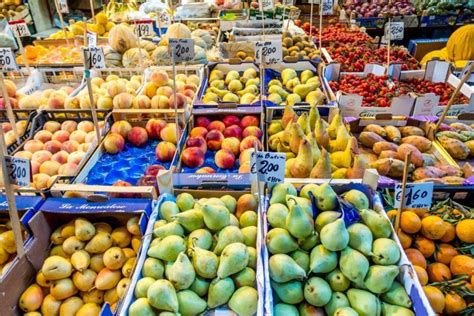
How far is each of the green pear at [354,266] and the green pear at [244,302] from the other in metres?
0.32

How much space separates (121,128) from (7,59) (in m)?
0.87

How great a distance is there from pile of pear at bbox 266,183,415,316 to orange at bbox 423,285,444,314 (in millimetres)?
260

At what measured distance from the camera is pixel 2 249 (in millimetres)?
1496

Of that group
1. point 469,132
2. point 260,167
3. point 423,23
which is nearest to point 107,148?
point 260,167

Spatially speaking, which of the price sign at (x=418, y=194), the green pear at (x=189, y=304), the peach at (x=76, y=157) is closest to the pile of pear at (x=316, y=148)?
the price sign at (x=418, y=194)

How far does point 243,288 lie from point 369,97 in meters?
2.35

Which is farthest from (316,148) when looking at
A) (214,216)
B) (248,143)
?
(214,216)

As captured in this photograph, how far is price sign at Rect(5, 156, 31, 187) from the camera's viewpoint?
4.19 feet

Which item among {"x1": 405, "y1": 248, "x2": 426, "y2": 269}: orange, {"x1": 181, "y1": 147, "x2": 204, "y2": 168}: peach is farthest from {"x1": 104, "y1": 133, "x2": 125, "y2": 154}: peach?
{"x1": 405, "y1": 248, "x2": 426, "y2": 269}: orange

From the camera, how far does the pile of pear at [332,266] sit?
1.18m

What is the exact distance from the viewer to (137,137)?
240 centimetres

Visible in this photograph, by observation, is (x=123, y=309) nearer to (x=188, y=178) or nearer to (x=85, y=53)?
(x=188, y=178)

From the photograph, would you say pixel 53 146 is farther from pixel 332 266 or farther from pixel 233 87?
pixel 332 266

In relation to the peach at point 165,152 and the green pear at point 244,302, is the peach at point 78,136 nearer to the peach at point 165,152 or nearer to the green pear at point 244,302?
the peach at point 165,152
